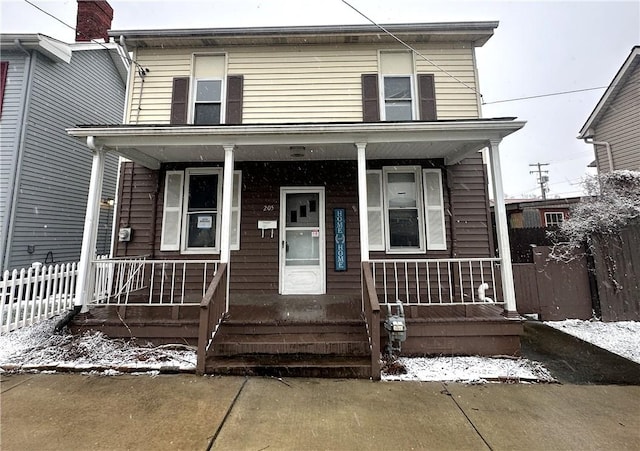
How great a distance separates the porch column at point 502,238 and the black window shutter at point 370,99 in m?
2.33

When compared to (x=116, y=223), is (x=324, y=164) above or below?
above

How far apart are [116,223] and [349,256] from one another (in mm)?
4478

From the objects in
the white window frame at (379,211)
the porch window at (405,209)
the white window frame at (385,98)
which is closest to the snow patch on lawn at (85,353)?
the white window frame at (379,211)

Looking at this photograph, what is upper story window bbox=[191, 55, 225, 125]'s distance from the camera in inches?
242

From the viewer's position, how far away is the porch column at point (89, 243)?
4309 mm

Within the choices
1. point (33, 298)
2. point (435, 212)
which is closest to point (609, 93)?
point (435, 212)

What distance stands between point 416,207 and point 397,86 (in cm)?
250

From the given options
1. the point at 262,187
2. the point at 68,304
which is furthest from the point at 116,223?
the point at 262,187

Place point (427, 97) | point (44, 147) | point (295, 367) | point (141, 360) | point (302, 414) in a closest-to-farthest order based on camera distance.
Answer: point (302, 414) < point (295, 367) < point (141, 360) < point (427, 97) < point (44, 147)

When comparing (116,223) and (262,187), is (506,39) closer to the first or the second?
(262,187)

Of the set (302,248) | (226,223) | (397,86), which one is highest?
(397,86)

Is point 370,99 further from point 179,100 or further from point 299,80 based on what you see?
point 179,100

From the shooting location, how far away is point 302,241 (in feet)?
18.9

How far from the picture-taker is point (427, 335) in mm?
3891
